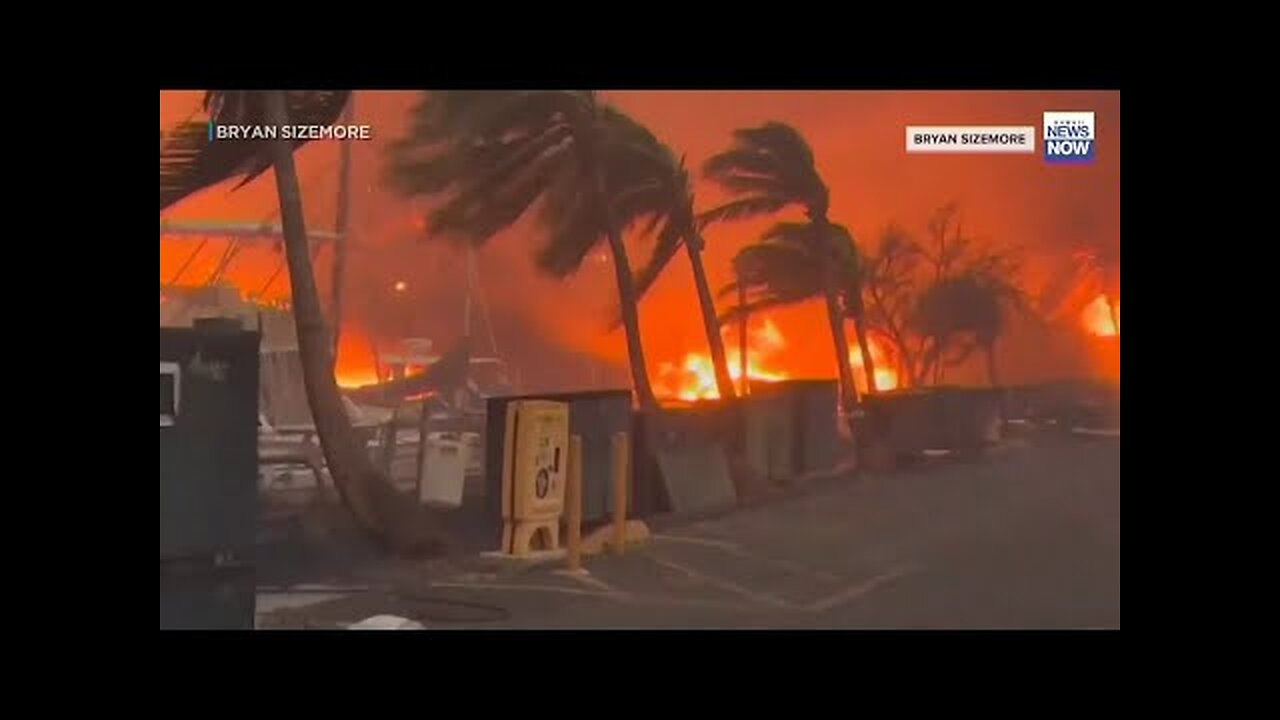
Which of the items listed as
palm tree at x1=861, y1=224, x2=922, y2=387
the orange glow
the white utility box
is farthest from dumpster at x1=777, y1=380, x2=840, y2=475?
the orange glow

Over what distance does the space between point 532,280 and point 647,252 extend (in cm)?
70

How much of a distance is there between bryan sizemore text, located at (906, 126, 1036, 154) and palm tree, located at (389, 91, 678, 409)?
165 centimetres

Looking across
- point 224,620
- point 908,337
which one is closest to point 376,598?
point 224,620

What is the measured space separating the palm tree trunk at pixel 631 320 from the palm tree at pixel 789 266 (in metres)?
0.52

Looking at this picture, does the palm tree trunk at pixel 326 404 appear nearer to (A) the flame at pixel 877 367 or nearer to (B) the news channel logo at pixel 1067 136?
(A) the flame at pixel 877 367

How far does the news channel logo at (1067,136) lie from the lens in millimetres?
7496

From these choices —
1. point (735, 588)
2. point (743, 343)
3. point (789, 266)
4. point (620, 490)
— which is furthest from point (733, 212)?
point (735, 588)

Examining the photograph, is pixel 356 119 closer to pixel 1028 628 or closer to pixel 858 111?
pixel 858 111

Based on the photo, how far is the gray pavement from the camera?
7.30m

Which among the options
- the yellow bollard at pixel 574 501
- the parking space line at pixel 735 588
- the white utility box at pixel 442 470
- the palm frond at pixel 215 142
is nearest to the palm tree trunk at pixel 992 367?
the parking space line at pixel 735 588

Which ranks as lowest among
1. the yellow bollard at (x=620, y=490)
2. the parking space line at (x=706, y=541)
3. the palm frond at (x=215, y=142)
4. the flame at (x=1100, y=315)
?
the parking space line at (x=706, y=541)

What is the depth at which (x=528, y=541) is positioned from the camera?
7551 millimetres

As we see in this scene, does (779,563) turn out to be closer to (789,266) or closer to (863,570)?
(863,570)

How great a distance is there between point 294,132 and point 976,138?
12.8 ft
